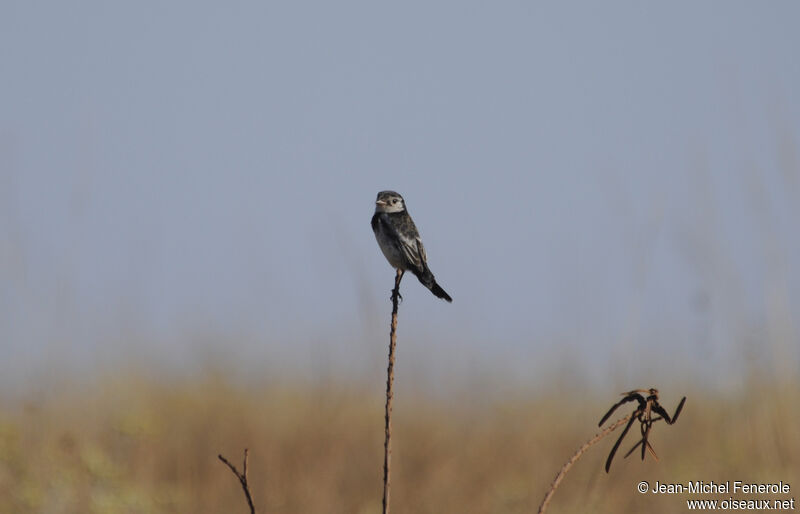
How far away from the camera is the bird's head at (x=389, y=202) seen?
4.42 m

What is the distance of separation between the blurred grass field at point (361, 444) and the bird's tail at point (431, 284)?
1.34m

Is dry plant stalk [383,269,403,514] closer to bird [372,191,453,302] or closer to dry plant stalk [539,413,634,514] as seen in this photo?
dry plant stalk [539,413,634,514]

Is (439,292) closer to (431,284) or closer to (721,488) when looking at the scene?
(431,284)

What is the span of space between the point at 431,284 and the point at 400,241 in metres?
0.26

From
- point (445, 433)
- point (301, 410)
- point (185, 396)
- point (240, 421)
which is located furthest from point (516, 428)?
point (185, 396)

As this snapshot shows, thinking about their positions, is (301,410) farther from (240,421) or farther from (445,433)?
(445,433)

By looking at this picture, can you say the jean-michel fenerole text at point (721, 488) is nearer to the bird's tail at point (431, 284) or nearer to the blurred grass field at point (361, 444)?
the blurred grass field at point (361, 444)

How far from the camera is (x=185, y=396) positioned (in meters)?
6.64

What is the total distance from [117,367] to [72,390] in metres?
0.43

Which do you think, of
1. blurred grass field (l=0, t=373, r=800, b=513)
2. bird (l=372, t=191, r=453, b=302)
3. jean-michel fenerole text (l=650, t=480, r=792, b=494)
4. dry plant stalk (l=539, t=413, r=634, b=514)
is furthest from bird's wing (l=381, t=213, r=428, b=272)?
dry plant stalk (l=539, t=413, r=634, b=514)

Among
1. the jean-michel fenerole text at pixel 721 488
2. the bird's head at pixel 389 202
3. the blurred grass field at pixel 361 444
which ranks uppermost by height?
the bird's head at pixel 389 202

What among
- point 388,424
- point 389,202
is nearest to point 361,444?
point 389,202

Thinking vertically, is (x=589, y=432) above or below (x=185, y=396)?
below

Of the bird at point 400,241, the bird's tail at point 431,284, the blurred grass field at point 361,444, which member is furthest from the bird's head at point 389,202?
the blurred grass field at point 361,444
